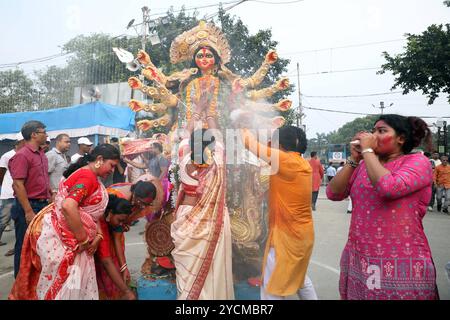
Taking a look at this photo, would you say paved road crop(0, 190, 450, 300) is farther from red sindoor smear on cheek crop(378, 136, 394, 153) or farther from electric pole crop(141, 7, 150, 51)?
electric pole crop(141, 7, 150, 51)

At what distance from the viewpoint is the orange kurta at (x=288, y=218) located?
8.02 ft

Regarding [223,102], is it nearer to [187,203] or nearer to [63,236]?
[187,203]

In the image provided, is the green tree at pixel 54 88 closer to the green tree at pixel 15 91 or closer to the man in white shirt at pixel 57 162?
the green tree at pixel 15 91

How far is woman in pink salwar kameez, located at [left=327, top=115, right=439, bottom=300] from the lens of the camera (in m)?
1.81

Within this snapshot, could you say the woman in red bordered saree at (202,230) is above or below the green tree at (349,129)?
below

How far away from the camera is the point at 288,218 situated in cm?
251

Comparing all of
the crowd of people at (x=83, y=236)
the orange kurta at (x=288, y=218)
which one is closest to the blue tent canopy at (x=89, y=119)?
the crowd of people at (x=83, y=236)

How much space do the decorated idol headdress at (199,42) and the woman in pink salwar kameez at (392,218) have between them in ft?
7.98

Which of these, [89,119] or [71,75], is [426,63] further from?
[71,75]

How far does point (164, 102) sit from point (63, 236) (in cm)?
205

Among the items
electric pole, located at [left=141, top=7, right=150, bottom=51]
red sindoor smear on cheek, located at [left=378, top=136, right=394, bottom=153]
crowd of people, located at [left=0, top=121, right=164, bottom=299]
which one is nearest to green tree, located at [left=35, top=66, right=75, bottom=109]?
electric pole, located at [left=141, top=7, right=150, bottom=51]

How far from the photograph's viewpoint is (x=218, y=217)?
288 centimetres
